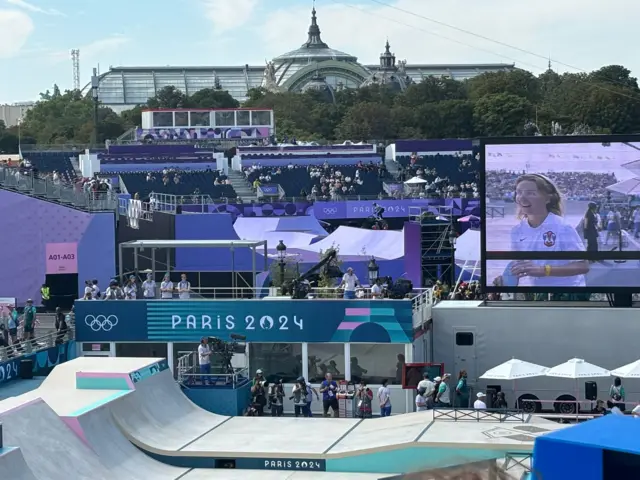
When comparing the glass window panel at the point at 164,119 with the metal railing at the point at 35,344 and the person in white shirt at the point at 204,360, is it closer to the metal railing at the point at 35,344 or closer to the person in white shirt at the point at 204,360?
the metal railing at the point at 35,344

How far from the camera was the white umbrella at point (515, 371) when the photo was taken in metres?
22.3

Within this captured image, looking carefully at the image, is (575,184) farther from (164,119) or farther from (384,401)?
(164,119)

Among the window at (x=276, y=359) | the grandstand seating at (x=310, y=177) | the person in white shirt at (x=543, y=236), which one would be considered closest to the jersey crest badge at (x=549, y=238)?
the person in white shirt at (x=543, y=236)

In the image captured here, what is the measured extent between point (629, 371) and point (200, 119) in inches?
2488

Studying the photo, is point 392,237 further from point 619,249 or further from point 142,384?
point 142,384

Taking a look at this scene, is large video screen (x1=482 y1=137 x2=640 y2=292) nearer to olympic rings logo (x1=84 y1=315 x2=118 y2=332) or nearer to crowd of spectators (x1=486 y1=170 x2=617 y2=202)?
crowd of spectators (x1=486 y1=170 x2=617 y2=202)

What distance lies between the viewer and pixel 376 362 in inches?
975

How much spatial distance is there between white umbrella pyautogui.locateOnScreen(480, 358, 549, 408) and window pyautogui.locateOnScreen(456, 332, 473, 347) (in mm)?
2356

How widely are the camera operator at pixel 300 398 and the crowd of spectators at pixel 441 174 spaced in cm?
3244

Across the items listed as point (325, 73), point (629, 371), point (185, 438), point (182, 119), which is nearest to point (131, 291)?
point (185, 438)

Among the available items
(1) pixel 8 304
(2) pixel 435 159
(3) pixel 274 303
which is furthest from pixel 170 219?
(2) pixel 435 159

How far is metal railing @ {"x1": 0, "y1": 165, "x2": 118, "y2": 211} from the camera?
3203 centimetres

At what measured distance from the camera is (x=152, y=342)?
25.6 meters

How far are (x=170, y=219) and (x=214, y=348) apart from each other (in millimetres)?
11033
